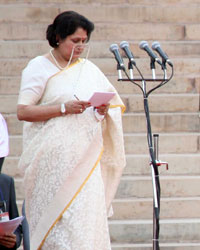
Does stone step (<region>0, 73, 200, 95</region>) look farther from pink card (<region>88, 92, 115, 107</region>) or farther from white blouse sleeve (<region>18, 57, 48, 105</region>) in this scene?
pink card (<region>88, 92, 115, 107</region>)

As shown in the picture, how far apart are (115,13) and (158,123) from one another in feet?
6.80

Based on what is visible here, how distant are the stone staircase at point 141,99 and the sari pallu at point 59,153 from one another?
6.23 ft

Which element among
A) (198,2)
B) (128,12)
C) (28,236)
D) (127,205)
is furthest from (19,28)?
(28,236)

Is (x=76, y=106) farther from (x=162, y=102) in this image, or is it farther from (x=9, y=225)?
(x=162, y=102)

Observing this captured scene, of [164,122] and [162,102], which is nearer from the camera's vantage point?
[164,122]

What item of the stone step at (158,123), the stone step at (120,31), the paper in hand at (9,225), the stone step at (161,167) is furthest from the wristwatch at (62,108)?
the stone step at (120,31)

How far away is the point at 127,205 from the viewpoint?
7.62 m

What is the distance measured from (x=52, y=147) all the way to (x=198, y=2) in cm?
526

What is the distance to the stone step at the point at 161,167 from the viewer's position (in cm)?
793

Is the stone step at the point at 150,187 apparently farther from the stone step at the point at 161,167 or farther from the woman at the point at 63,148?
the woman at the point at 63,148

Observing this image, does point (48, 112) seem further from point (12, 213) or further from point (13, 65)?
point (13, 65)

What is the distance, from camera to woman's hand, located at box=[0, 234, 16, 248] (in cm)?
495

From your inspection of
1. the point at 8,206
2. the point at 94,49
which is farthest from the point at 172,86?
the point at 8,206

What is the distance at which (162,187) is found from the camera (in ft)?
25.6
